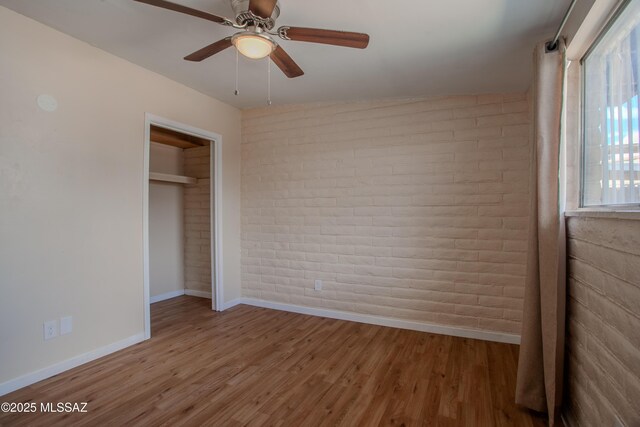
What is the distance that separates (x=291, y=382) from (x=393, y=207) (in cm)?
194

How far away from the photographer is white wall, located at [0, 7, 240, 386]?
6.70ft

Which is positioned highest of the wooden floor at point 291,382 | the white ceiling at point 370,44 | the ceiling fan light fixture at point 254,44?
the white ceiling at point 370,44

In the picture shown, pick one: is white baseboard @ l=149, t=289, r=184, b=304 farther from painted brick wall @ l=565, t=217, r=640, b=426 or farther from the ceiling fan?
painted brick wall @ l=565, t=217, r=640, b=426

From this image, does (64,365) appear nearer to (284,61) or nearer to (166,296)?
(166,296)

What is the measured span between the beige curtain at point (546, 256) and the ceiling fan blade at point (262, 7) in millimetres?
1584

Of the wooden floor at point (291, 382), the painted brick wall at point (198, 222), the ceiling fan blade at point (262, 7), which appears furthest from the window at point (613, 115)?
the painted brick wall at point (198, 222)

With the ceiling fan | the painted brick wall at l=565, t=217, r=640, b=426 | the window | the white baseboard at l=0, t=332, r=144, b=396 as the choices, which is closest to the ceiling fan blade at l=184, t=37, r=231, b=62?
the ceiling fan

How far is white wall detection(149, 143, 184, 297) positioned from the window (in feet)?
15.0

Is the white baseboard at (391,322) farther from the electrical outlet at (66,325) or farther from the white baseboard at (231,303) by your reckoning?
the electrical outlet at (66,325)

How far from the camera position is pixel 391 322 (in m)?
3.25

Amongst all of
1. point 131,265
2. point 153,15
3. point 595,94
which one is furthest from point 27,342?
point 595,94

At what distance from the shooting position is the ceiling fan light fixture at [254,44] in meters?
1.66

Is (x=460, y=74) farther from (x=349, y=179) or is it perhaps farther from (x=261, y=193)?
(x=261, y=193)

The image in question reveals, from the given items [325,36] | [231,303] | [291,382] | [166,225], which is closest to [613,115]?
[325,36]
